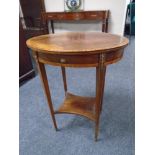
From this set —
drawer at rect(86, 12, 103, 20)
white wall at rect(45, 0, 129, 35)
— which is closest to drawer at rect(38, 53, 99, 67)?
drawer at rect(86, 12, 103, 20)

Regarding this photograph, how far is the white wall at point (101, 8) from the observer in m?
2.93

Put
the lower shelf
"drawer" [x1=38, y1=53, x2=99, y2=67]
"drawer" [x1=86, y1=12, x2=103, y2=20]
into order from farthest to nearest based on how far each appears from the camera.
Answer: "drawer" [x1=86, y1=12, x2=103, y2=20], the lower shelf, "drawer" [x1=38, y1=53, x2=99, y2=67]

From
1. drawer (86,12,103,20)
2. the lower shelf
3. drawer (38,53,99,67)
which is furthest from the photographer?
drawer (86,12,103,20)

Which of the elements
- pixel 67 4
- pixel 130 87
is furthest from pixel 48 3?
pixel 130 87

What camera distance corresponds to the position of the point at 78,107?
4.63 feet

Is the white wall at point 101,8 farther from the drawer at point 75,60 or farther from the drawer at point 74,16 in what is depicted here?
the drawer at point 75,60

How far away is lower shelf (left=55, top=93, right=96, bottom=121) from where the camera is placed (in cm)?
134

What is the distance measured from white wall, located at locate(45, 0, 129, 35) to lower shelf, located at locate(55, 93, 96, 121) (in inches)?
81.8

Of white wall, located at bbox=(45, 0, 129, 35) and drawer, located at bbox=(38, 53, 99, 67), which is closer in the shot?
drawer, located at bbox=(38, 53, 99, 67)

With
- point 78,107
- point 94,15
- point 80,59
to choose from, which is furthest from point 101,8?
point 80,59

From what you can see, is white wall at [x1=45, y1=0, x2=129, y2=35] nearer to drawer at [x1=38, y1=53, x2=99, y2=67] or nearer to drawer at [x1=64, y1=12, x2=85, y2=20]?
drawer at [x1=64, y1=12, x2=85, y2=20]

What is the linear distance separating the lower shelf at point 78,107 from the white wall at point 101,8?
2079mm

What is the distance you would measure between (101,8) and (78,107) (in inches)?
89.2
